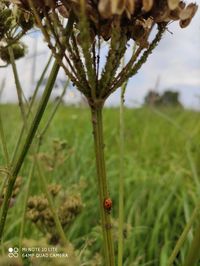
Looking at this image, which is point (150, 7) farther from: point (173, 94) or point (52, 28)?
point (173, 94)

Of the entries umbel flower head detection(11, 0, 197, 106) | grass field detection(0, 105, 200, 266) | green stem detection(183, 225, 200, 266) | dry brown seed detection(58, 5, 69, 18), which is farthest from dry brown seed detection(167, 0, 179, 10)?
grass field detection(0, 105, 200, 266)

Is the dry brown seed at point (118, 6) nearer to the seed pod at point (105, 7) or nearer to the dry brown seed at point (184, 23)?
the seed pod at point (105, 7)

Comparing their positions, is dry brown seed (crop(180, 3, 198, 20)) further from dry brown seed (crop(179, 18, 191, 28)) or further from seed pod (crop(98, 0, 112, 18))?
seed pod (crop(98, 0, 112, 18))

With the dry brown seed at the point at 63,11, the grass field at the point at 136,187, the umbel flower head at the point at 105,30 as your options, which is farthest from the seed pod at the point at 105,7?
the grass field at the point at 136,187

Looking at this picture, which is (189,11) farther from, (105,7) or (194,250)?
(194,250)

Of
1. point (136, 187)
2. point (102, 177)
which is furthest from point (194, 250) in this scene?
point (136, 187)

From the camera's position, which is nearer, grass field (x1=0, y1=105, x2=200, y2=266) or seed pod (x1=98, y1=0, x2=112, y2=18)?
seed pod (x1=98, y1=0, x2=112, y2=18)

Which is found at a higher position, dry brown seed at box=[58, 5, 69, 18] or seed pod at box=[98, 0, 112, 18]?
seed pod at box=[98, 0, 112, 18]

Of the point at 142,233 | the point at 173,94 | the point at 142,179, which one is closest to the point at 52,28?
the point at 142,233
